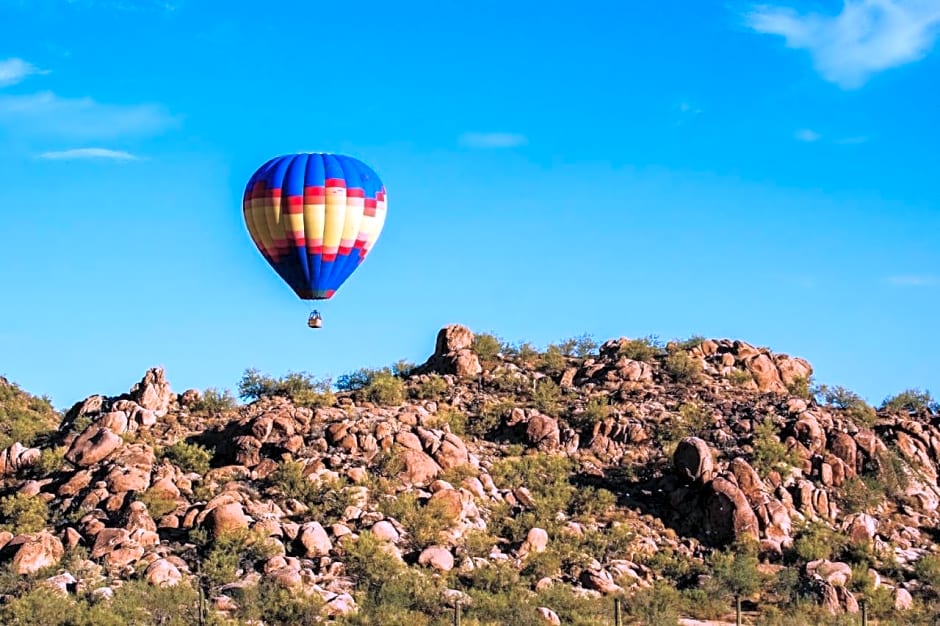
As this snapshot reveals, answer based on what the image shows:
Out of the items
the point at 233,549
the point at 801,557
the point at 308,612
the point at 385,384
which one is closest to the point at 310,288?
the point at 385,384

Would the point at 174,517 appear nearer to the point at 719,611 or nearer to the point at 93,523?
the point at 93,523

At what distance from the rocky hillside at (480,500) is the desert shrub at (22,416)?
1.01 feet

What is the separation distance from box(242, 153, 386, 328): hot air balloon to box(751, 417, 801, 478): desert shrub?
52.6ft

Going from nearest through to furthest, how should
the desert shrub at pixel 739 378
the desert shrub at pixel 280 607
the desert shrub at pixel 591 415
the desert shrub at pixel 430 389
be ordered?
the desert shrub at pixel 280 607 → the desert shrub at pixel 591 415 → the desert shrub at pixel 430 389 → the desert shrub at pixel 739 378

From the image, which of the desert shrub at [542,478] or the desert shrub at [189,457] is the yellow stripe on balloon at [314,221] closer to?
the desert shrub at [189,457]

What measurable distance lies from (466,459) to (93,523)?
Answer: 1376 cm

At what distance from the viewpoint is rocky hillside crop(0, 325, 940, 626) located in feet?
172

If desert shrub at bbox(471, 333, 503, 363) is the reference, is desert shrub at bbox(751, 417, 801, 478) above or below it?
below

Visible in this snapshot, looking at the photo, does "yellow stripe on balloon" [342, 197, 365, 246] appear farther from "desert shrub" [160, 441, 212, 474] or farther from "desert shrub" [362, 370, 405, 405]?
"desert shrub" [160, 441, 212, 474]

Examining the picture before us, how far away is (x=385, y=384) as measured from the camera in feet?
221

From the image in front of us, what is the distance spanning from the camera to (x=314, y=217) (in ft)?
198

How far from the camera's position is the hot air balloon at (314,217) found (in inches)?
2371

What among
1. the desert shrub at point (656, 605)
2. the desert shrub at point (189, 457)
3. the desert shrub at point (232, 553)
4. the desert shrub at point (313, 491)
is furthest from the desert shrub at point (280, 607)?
the desert shrub at point (656, 605)

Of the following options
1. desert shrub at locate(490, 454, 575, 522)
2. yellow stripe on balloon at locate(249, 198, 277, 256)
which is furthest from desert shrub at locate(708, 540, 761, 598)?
yellow stripe on balloon at locate(249, 198, 277, 256)
